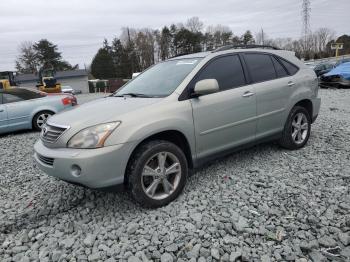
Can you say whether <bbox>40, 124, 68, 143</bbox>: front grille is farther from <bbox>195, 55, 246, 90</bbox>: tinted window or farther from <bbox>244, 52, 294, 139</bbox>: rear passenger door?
<bbox>244, 52, 294, 139</bbox>: rear passenger door

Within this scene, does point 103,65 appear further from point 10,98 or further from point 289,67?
point 289,67

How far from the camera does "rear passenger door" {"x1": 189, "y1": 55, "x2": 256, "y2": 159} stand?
3906 millimetres

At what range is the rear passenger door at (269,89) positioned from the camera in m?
4.60

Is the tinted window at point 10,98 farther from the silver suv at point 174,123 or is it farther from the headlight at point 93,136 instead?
the headlight at point 93,136

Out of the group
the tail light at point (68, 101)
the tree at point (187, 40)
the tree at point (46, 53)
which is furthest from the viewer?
the tree at point (46, 53)

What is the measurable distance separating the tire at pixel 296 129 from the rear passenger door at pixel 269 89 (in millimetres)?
172

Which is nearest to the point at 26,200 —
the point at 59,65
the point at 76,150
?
the point at 76,150

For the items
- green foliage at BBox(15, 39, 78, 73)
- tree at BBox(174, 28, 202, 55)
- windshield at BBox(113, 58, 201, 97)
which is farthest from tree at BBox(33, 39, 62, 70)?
windshield at BBox(113, 58, 201, 97)

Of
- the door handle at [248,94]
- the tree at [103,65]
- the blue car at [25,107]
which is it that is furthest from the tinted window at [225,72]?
the tree at [103,65]

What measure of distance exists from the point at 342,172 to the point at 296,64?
1.99 meters

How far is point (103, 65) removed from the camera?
62875mm

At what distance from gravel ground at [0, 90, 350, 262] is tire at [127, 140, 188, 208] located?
0.15 metres

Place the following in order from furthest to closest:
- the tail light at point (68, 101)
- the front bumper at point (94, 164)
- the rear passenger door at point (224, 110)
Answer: the tail light at point (68, 101)
the rear passenger door at point (224, 110)
the front bumper at point (94, 164)

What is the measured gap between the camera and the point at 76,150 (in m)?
3.22
